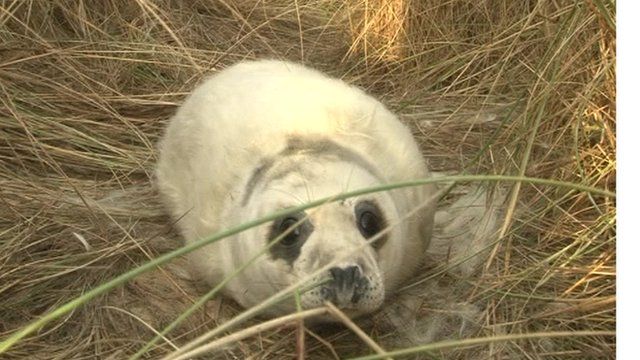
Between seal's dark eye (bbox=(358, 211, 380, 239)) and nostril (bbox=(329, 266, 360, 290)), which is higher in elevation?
nostril (bbox=(329, 266, 360, 290))

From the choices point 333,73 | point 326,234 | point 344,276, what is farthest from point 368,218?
point 333,73

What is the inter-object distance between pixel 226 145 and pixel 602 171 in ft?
4.42

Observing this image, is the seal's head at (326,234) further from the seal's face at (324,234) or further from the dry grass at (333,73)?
the dry grass at (333,73)

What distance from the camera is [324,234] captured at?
294 centimetres

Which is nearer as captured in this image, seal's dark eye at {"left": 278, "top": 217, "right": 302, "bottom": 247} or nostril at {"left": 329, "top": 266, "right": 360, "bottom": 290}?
nostril at {"left": 329, "top": 266, "right": 360, "bottom": 290}

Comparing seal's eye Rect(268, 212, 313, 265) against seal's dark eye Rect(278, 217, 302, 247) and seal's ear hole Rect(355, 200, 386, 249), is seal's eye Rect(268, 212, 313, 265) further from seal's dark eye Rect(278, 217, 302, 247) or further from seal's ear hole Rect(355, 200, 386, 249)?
seal's ear hole Rect(355, 200, 386, 249)

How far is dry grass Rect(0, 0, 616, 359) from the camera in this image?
298 centimetres

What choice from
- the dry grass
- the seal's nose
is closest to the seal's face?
the seal's nose

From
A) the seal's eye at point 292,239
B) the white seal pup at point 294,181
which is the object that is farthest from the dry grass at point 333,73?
the seal's eye at point 292,239

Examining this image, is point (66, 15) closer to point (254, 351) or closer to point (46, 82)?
point (46, 82)

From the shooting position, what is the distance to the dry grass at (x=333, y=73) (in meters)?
2.98
